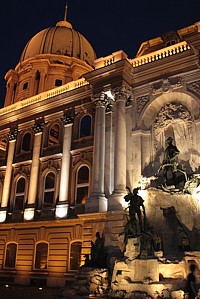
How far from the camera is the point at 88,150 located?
25.6 metres

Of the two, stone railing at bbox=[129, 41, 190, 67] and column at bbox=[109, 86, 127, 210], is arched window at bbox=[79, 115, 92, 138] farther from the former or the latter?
stone railing at bbox=[129, 41, 190, 67]

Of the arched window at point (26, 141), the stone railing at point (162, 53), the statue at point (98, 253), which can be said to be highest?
the stone railing at point (162, 53)

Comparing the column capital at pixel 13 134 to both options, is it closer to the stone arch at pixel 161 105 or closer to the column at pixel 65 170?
the column at pixel 65 170

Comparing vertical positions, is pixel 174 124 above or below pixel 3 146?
below

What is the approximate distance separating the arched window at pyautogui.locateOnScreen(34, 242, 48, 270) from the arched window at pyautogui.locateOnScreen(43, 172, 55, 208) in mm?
3029

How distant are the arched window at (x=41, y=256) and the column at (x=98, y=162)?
5.73 m

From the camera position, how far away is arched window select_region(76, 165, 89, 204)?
25047 millimetres

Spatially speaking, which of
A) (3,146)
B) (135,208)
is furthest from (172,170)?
(3,146)

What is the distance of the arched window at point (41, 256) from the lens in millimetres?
25000

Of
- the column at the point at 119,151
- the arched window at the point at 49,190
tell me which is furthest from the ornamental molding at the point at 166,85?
the arched window at the point at 49,190

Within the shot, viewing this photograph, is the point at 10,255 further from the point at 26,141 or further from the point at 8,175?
the point at 26,141

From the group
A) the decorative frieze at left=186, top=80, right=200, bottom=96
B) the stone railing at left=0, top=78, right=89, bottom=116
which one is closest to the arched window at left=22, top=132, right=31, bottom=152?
the stone railing at left=0, top=78, right=89, bottom=116

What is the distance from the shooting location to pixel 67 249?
23641 millimetres

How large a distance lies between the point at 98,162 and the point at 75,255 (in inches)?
254
